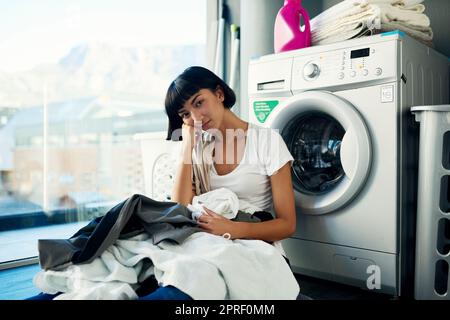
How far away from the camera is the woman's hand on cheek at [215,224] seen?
1.13m

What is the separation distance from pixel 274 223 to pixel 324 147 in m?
0.49

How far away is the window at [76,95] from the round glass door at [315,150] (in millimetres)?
1151

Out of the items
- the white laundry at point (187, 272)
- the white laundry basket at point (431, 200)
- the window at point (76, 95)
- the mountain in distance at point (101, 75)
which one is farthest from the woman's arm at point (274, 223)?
the mountain in distance at point (101, 75)

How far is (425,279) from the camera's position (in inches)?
53.5

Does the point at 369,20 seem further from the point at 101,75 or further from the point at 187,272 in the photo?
the point at 101,75

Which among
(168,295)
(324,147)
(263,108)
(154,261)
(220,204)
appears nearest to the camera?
(168,295)

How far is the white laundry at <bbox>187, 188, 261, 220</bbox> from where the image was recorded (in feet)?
4.03

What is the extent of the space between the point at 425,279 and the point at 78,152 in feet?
6.93

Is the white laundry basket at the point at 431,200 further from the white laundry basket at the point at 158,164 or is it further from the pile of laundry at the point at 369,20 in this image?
the white laundry basket at the point at 158,164

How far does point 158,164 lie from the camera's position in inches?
80.4

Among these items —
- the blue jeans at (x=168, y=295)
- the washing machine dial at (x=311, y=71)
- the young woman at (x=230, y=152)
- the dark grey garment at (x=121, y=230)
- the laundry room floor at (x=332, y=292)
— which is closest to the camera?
the blue jeans at (x=168, y=295)

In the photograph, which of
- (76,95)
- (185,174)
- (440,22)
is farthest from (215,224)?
(76,95)

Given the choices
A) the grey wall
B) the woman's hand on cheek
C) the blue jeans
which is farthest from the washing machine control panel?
the blue jeans

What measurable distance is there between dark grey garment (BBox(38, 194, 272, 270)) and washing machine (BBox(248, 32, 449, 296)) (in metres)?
0.62
